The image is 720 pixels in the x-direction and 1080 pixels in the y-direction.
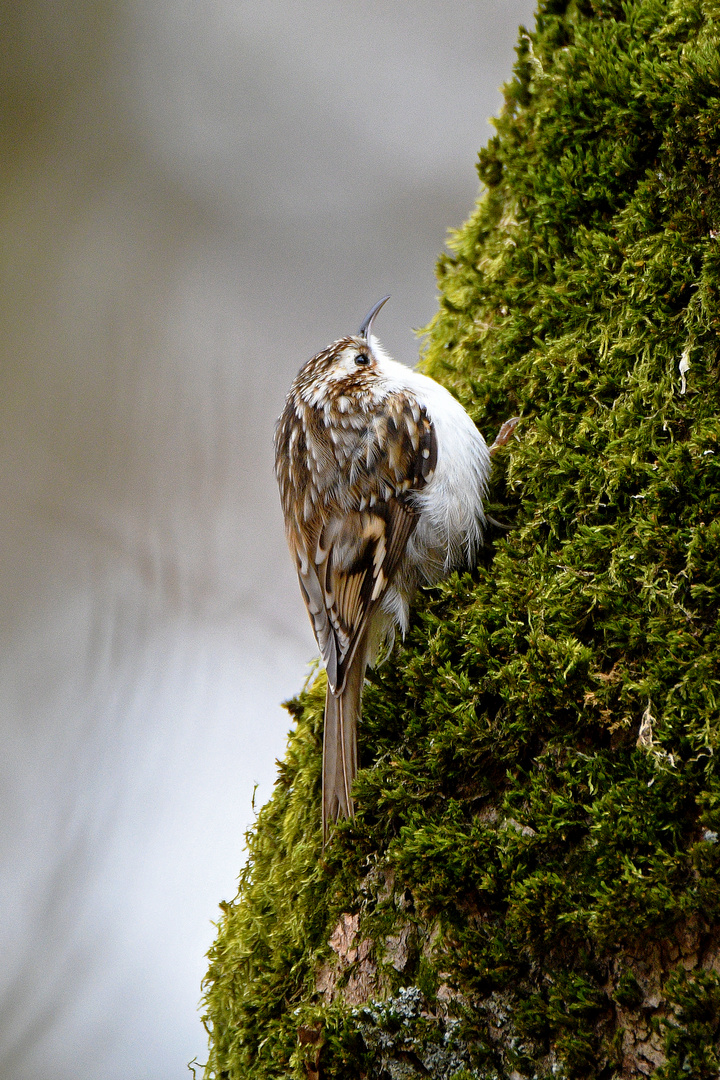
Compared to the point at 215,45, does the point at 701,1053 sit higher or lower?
lower

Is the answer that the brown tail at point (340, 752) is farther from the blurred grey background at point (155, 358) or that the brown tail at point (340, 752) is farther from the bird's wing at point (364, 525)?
the blurred grey background at point (155, 358)

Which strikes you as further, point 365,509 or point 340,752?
point 365,509

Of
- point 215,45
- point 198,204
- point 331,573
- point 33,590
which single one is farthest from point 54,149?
Answer: point 331,573

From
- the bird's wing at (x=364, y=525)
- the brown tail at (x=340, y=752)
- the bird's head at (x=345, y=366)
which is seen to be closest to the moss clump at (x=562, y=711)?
the brown tail at (x=340, y=752)

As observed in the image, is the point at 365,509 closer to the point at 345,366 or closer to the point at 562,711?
the point at 345,366

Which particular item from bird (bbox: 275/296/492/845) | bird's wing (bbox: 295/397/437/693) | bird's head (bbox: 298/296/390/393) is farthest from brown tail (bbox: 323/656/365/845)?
bird's head (bbox: 298/296/390/393)

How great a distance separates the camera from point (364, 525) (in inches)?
78.7

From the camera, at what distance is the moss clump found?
1.09m

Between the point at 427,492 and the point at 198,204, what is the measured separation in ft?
10.3

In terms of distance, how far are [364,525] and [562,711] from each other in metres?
0.85

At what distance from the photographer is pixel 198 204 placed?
14.3 feet

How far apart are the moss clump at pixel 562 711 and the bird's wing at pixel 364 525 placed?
198mm

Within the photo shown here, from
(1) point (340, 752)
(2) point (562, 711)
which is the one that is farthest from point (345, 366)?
(2) point (562, 711)

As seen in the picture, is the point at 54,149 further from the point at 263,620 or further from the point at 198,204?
the point at 263,620
